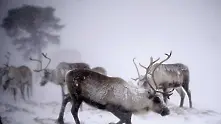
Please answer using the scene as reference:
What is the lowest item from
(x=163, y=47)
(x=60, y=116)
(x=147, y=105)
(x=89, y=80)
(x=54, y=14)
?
(x=60, y=116)

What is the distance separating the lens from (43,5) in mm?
2271

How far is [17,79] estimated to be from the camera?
2.28 m

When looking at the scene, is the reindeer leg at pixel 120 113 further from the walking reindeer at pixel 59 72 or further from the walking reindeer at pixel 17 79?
the walking reindeer at pixel 17 79

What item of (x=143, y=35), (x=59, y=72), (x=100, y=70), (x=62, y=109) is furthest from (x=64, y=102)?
(x=143, y=35)

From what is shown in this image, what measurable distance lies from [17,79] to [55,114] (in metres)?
0.42

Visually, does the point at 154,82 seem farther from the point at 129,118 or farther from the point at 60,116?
the point at 60,116

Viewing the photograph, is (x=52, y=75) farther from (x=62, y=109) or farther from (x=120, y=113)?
(x=120, y=113)

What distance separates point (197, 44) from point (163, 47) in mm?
271

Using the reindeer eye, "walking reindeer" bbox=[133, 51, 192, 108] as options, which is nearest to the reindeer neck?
"walking reindeer" bbox=[133, 51, 192, 108]

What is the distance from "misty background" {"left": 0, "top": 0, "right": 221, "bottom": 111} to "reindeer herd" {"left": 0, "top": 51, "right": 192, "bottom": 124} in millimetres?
Answer: 61

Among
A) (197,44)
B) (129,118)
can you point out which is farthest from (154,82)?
(197,44)

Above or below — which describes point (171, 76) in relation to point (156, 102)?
above

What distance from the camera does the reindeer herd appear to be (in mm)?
2096

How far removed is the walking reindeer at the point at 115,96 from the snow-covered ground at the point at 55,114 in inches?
2.0
